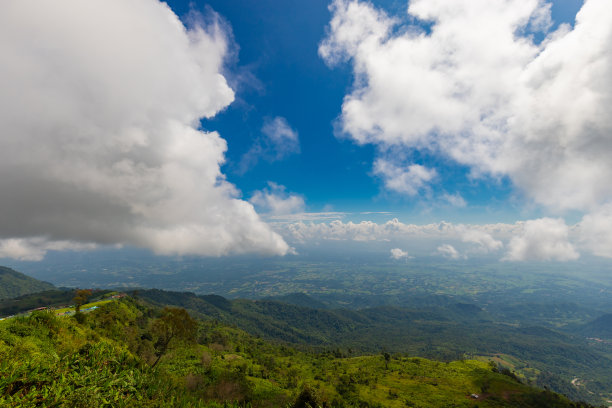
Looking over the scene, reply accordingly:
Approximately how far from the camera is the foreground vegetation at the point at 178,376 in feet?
54.7

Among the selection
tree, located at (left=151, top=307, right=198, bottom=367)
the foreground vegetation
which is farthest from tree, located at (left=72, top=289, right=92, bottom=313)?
tree, located at (left=151, top=307, right=198, bottom=367)

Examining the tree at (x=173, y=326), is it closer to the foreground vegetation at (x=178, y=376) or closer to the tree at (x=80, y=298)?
the foreground vegetation at (x=178, y=376)

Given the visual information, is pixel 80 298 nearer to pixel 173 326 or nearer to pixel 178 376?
pixel 178 376

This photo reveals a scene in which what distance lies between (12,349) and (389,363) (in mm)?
125499

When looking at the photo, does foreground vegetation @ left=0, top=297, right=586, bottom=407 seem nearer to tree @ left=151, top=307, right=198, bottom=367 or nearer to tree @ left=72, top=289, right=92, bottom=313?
tree @ left=151, top=307, right=198, bottom=367

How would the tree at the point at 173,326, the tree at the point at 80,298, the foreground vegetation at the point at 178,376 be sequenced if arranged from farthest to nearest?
the tree at the point at 80,298
the tree at the point at 173,326
the foreground vegetation at the point at 178,376

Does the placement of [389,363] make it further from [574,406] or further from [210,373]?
[210,373]

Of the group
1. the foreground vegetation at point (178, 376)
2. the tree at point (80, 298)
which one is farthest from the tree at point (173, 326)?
the tree at point (80, 298)

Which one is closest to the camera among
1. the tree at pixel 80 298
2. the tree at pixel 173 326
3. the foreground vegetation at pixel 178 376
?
the foreground vegetation at pixel 178 376

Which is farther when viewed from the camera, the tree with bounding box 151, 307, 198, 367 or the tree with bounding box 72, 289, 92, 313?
the tree with bounding box 72, 289, 92, 313

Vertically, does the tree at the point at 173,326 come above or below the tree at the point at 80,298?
below

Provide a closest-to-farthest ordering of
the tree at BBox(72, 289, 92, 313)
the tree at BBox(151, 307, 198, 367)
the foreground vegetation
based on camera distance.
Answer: the foreground vegetation, the tree at BBox(151, 307, 198, 367), the tree at BBox(72, 289, 92, 313)

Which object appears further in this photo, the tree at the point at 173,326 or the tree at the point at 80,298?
the tree at the point at 80,298

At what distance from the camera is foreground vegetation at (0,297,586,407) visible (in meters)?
16.7
